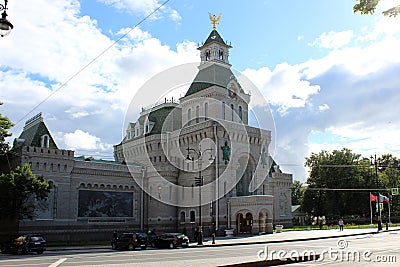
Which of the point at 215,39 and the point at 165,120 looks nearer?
the point at 165,120

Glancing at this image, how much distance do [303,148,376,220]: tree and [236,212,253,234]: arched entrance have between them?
28364 mm

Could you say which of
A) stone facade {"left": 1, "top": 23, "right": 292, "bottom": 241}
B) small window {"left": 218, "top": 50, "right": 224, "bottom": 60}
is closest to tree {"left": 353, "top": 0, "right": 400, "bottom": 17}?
stone facade {"left": 1, "top": 23, "right": 292, "bottom": 241}

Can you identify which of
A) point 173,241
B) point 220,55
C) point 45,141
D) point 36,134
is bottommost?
point 173,241

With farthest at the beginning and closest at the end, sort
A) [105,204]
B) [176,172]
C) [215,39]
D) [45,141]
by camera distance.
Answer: [215,39] < [176,172] < [105,204] < [45,141]

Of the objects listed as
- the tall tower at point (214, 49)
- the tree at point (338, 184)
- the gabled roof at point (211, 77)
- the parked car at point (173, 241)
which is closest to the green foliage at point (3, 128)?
the parked car at point (173, 241)

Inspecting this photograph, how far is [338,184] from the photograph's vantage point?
80.1 meters

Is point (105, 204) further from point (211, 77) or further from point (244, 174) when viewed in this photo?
point (211, 77)

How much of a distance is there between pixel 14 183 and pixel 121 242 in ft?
36.4

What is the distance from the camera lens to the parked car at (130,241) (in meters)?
33.5

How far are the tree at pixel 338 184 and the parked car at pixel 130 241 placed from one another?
49.4 m

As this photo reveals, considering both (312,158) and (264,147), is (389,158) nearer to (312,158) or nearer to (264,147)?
(312,158)

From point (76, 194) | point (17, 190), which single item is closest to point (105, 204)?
point (76, 194)

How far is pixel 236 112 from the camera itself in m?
60.0

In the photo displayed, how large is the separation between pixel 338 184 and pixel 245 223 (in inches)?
1341
